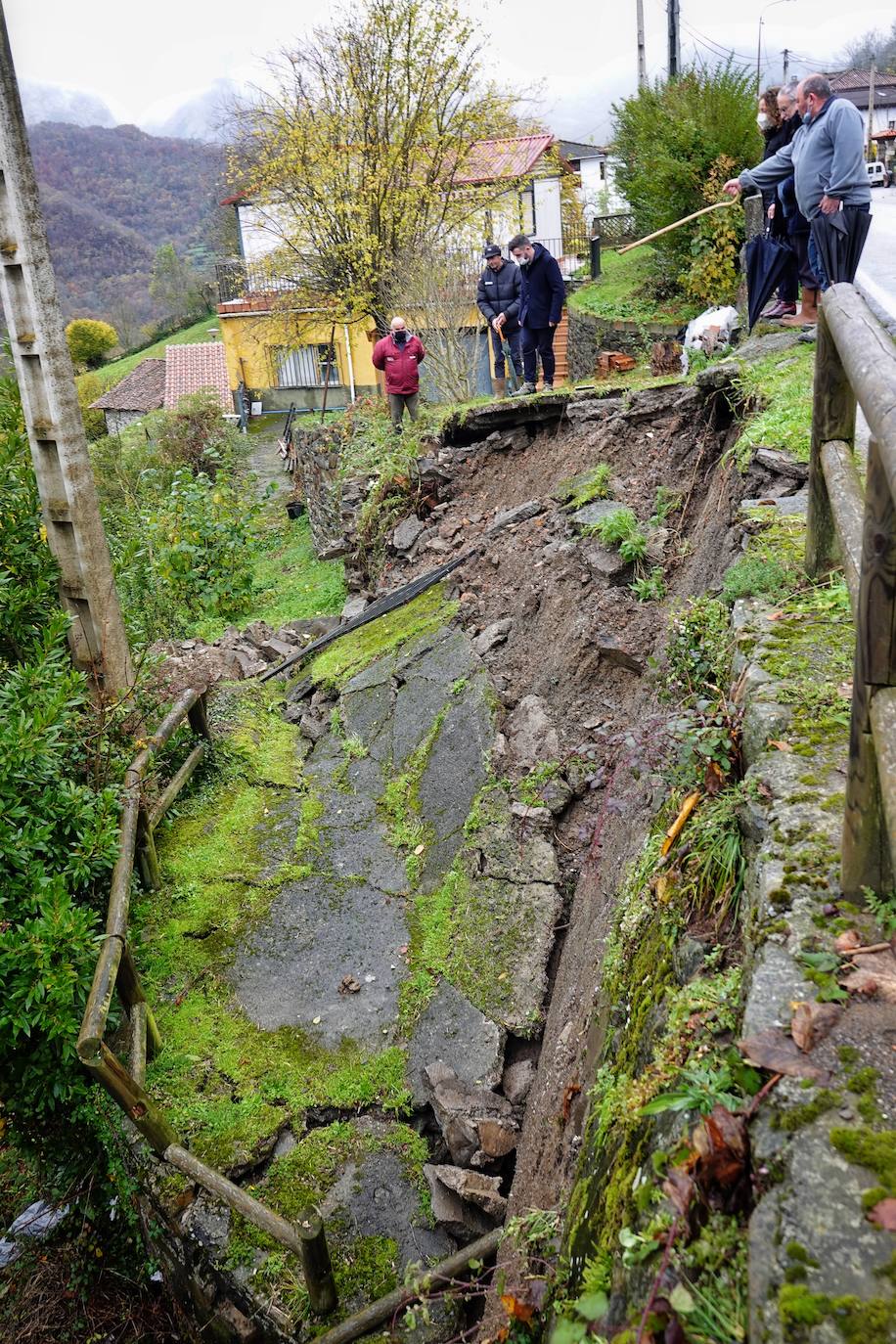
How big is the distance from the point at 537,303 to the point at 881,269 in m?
3.96

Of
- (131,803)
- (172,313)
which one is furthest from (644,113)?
(172,313)

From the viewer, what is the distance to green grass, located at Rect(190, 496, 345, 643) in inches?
526

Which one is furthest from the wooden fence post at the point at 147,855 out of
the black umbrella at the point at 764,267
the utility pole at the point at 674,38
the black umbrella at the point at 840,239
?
the utility pole at the point at 674,38

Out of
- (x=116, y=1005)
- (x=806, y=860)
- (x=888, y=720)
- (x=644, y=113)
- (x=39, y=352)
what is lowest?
(x=116, y=1005)

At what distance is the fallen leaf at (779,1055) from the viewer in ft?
5.68

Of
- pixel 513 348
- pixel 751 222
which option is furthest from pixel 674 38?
pixel 751 222

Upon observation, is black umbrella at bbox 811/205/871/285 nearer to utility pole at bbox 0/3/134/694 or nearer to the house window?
utility pole at bbox 0/3/134/694

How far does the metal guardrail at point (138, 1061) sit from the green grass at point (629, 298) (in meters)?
12.5

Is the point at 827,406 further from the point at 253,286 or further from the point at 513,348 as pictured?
the point at 253,286

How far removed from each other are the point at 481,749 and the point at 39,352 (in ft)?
14.8

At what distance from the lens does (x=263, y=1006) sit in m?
5.46

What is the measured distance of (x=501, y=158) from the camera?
26031 mm

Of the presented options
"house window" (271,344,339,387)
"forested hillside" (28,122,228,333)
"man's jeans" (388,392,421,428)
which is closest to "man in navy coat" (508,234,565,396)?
"man's jeans" (388,392,421,428)

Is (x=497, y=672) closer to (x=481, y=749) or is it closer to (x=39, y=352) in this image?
(x=481, y=749)
